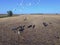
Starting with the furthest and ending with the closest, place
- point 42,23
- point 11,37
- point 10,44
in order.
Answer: point 42,23 < point 11,37 < point 10,44

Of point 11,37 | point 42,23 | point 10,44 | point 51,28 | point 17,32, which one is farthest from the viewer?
point 42,23

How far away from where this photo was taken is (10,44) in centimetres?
2884

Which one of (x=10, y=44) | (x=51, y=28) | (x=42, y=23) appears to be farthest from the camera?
(x=42, y=23)

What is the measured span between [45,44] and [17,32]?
755cm

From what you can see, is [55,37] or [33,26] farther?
[33,26]

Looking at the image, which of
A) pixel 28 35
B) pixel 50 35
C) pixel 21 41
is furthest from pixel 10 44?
pixel 50 35

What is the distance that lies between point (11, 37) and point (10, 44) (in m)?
3.53

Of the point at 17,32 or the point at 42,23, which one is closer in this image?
the point at 17,32

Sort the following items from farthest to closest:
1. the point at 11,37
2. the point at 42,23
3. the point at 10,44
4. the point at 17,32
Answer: the point at 42,23 → the point at 17,32 → the point at 11,37 → the point at 10,44

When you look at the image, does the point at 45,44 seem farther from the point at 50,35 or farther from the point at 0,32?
the point at 0,32

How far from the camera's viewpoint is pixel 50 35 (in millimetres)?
33469

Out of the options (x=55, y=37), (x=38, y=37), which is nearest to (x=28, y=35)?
(x=38, y=37)

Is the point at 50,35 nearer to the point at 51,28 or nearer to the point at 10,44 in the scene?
the point at 51,28

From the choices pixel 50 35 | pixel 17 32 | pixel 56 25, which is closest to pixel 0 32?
pixel 17 32
